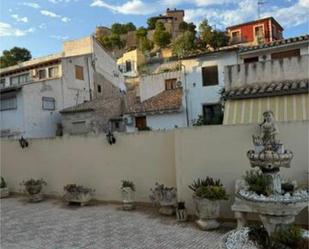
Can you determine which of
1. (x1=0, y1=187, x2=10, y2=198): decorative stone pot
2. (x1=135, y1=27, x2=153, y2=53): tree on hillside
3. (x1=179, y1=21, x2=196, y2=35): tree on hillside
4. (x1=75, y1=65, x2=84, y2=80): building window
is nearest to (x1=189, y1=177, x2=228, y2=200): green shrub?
(x1=0, y1=187, x2=10, y2=198): decorative stone pot

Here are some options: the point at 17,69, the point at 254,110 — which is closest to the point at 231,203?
the point at 254,110

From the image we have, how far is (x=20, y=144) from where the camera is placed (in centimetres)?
2112

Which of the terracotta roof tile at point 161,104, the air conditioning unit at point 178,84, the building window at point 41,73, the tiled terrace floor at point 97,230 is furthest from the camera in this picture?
the building window at point 41,73

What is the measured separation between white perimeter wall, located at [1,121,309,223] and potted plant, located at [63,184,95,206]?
56 cm

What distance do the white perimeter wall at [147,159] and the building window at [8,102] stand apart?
37.9ft

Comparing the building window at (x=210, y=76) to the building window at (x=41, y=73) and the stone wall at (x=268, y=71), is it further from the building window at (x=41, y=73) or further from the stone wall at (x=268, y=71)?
the building window at (x=41, y=73)

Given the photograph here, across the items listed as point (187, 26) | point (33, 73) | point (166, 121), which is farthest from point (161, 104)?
point (187, 26)

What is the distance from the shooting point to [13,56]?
212 ft

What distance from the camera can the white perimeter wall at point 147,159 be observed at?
13070mm

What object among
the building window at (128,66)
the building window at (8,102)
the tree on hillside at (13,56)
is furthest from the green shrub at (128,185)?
the building window at (128,66)

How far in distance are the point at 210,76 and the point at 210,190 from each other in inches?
855

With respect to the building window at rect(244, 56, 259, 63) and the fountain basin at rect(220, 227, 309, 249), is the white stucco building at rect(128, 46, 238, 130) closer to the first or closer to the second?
the building window at rect(244, 56, 259, 63)

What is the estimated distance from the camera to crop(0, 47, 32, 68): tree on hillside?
6327 cm

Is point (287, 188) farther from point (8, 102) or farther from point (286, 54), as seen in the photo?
point (8, 102)
